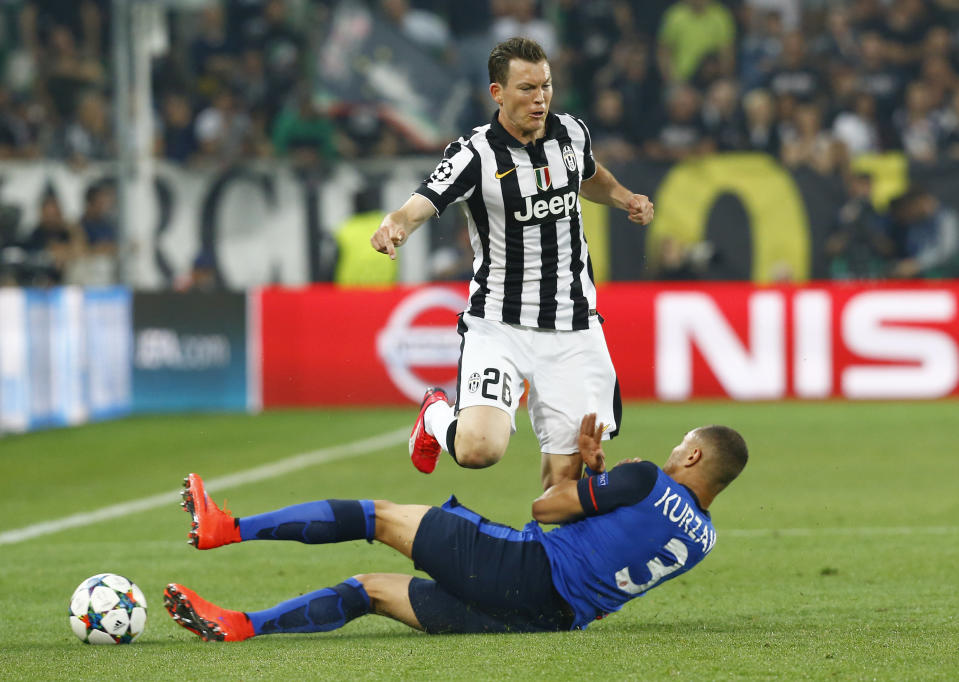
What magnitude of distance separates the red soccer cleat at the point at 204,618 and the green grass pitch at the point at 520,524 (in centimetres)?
7

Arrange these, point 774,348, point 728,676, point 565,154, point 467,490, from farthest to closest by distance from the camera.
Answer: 1. point 774,348
2. point 467,490
3. point 565,154
4. point 728,676

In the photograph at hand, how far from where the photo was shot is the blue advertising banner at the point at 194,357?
16047mm

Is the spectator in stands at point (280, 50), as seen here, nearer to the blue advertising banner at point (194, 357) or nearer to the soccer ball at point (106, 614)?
the blue advertising banner at point (194, 357)

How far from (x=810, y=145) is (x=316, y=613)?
12.8 metres

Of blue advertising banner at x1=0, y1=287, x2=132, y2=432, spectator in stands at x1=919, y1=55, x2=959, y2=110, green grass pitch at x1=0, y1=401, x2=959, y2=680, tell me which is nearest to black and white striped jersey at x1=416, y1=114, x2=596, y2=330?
green grass pitch at x1=0, y1=401, x2=959, y2=680

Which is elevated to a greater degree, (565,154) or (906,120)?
(906,120)

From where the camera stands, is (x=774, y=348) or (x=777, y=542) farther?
(x=774, y=348)

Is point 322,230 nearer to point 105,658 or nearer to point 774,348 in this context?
point 774,348

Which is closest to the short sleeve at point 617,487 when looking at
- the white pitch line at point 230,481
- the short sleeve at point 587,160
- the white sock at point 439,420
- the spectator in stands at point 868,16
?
the white sock at point 439,420

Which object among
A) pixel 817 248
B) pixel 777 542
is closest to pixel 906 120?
pixel 817 248

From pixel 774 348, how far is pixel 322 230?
5.13 m

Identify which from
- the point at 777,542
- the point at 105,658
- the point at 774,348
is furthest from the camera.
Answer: the point at 774,348

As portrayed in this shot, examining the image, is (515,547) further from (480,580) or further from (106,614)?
(106,614)

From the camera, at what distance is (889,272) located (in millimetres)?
16422
